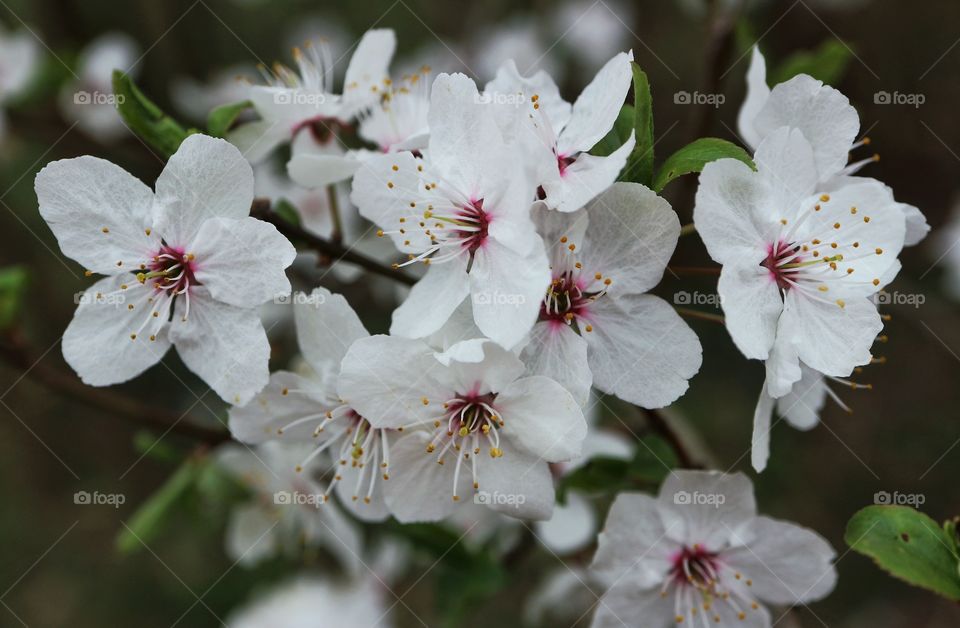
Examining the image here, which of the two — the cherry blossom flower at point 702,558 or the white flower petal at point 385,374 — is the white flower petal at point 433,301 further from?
the cherry blossom flower at point 702,558

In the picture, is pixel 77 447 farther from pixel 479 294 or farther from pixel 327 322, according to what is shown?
pixel 479 294

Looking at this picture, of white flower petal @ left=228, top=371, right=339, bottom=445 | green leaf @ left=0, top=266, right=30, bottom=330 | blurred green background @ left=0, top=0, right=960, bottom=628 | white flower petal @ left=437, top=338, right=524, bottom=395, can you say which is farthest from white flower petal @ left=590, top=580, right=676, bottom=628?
blurred green background @ left=0, top=0, right=960, bottom=628

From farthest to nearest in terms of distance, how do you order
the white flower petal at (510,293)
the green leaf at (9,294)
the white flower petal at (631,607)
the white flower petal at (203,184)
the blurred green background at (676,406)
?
the blurred green background at (676,406) < the green leaf at (9,294) < the white flower petal at (631,607) < the white flower petal at (203,184) < the white flower petal at (510,293)

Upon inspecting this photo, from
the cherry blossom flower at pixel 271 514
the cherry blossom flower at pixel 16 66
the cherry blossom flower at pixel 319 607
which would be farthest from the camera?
the cherry blossom flower at pixel 16 66

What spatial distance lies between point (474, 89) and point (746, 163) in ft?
1.21

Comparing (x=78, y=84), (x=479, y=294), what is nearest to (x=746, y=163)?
(x=479, y=294)

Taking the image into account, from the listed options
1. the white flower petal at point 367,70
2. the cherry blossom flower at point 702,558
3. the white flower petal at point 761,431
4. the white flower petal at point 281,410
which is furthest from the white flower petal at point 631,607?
the white flower petal at point 367,70

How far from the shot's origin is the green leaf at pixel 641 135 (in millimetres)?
1135

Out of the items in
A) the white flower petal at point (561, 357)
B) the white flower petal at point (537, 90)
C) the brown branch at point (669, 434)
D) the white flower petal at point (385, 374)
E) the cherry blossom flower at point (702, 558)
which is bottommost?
the cherry blossom flower at point (702, 558)

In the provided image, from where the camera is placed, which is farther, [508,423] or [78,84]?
[78,84]

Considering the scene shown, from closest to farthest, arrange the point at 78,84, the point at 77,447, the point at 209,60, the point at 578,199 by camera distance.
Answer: the point at 578,199 → the point at 78,84 → the point at 209,60 → the point at 77,447

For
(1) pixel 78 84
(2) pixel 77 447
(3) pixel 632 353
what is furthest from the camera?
(2) pixel 77 447

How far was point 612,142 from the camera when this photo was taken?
1.21 m

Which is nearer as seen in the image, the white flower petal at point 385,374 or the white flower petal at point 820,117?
the white flower petal at point 385,374
